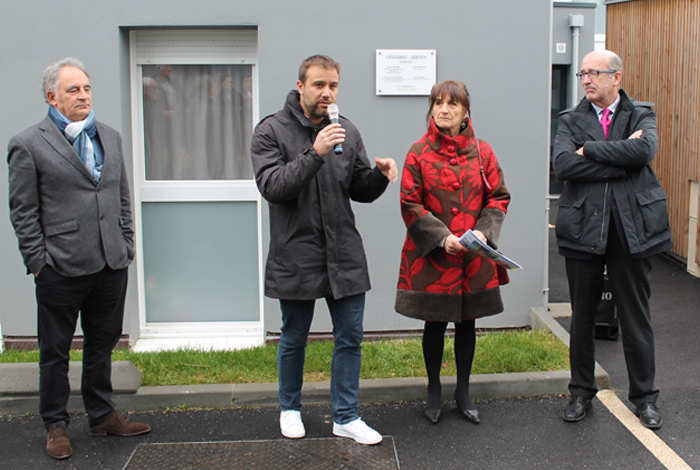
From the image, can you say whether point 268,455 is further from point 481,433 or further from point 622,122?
point 622,122

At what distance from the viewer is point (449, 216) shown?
3.79 meters

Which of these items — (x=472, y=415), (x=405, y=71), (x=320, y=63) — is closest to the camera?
(x=320, y=63)

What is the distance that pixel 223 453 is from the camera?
144 inches

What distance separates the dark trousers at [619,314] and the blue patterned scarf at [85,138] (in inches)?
112

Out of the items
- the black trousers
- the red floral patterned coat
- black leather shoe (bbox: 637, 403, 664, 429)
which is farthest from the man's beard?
black leather shoe (bbox: 637, 403, 664, 429)

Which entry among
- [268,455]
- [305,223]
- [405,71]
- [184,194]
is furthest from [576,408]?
[184,194]

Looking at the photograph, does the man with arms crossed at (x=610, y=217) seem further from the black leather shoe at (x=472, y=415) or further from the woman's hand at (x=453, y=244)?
the woman's hand at (x=453, y=244)

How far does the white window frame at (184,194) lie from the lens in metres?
5.38

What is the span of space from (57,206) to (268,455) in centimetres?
177

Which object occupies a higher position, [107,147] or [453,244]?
[107,147]

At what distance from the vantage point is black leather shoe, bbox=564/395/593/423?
4.00 m

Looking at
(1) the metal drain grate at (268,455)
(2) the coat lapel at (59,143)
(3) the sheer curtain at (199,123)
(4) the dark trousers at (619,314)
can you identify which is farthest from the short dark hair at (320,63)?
(3) the sheer curtain at (199,123)

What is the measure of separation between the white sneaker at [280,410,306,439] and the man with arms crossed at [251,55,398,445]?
24cm

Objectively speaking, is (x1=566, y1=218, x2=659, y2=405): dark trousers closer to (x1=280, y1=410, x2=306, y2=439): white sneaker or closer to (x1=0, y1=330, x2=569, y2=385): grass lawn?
(x1=0, y1=330, x2=569, y2=385): grass lawn
